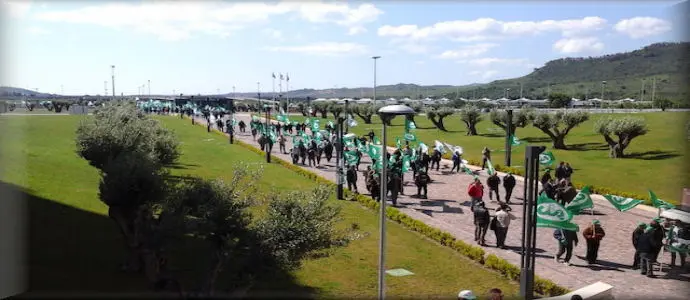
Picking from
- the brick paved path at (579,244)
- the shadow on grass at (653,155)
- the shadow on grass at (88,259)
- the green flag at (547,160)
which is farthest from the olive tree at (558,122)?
the shadow on grass at (88,259)

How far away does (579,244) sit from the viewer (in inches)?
647

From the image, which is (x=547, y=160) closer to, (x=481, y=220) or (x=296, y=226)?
(x=481, y=220)

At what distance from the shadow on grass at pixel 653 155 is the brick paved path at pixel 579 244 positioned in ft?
37.8

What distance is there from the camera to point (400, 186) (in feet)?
75.9

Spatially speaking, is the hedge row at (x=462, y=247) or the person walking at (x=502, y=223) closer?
the hedge row at (x=462, y=247)

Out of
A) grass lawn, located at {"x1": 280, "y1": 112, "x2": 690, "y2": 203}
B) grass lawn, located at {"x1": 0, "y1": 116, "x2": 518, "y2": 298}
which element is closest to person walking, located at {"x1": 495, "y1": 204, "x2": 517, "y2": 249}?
grass lawn, located at {"x1": 0, "y1": 116, "x2": 518, "y2": 298}

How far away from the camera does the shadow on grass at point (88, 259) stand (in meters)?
10.9

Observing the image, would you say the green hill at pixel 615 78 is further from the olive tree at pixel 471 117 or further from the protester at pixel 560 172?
the protester at pixel 560 172

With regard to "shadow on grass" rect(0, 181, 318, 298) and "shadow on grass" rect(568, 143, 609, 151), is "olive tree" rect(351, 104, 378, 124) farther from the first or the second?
"shadow on grass" rect(0, 181, 318, 298)

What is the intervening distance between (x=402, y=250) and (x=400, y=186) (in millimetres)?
7481

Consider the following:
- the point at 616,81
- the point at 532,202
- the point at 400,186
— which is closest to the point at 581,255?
the point at 532,202

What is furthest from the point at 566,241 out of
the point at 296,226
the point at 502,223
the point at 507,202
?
the point at 507,202

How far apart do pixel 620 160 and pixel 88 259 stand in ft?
101

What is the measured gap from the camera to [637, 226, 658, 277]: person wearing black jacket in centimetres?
1333
